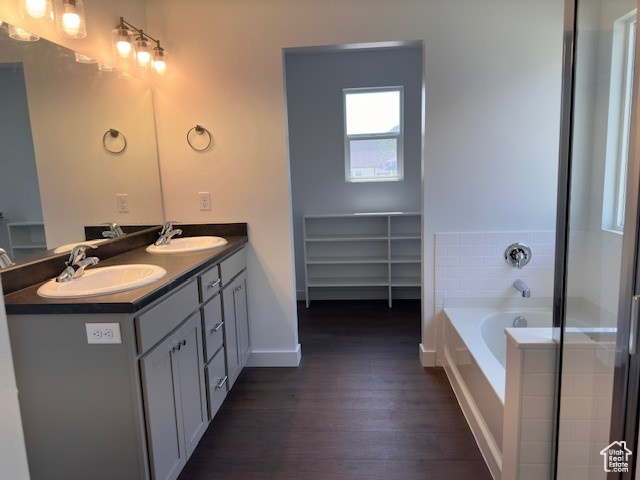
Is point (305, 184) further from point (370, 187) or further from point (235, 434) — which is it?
point (235, 434)

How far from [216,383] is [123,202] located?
1.19m

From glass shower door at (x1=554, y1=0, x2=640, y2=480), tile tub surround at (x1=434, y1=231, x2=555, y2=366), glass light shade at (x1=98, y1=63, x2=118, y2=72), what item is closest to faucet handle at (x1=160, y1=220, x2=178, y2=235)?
glass light shade at (x1=98, y1=63, x2=118, y2=72)

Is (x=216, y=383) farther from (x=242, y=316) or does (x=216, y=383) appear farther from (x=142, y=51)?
(x=142, y=51)

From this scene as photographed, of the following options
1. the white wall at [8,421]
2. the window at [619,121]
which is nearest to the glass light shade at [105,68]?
the white wall at [8,421]

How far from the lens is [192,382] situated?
1.98m

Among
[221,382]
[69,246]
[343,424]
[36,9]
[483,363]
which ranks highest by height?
[36,9]

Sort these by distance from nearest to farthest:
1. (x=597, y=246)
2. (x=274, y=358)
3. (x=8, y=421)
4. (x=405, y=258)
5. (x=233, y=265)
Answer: (x=8, y=421)
(x=597, y=246)
(x=233, y=265)
(x=274, y=358)
(x=405, y=258)

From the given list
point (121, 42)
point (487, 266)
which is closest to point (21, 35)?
point (121, 42)

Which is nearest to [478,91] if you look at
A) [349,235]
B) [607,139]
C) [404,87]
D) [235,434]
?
[607,139]

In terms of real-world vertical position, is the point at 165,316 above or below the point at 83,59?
below

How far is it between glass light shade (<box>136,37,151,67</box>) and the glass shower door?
2.29 m

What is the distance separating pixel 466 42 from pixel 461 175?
2.70 feet

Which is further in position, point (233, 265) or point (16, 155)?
point (233, 265)

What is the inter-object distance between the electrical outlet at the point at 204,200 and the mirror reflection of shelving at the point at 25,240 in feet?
3.80
